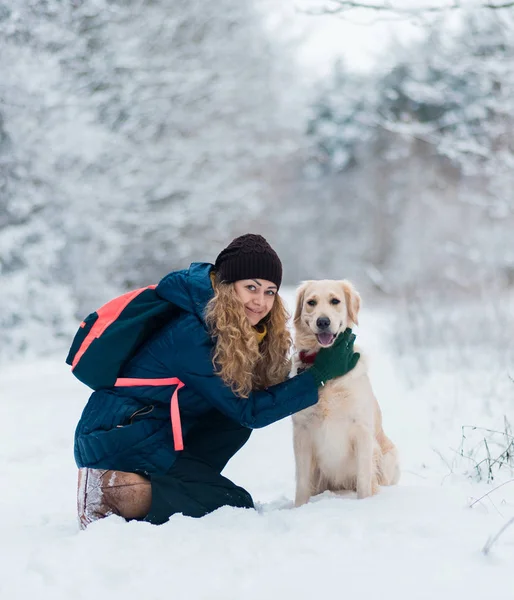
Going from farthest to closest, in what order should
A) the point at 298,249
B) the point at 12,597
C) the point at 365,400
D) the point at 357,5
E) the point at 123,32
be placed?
the point at 298,249, the point at 123,32, the point at 357,5, the point at 365,400, the point at 12,597

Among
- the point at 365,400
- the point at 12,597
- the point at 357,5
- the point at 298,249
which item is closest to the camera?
the point at 12,597

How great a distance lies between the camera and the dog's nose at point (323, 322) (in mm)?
2916

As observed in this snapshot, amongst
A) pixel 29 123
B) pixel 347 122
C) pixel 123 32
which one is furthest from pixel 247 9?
pixel 347 122

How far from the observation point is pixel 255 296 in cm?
276

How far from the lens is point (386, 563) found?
1.89 meters

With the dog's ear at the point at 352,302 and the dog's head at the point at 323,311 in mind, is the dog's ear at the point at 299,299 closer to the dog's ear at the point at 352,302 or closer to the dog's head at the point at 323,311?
the dog's head at the point at 323,311

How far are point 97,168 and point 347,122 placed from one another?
13.6 m

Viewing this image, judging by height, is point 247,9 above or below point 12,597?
above

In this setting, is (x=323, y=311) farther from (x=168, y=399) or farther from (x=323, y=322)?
(x=168, y=399)

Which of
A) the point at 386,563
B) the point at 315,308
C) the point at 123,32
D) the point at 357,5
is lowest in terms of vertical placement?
the point at 386,563

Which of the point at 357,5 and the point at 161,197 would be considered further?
the point at 161,197

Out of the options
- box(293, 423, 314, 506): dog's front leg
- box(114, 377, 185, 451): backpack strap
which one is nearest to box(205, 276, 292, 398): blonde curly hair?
box(114, 377, 185, 451): backpack strap

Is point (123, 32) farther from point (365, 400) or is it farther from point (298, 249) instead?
point (298, 249)

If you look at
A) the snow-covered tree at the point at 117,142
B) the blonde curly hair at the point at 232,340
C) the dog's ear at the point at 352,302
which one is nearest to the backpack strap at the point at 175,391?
the blonde curly hair at the point at 232,340
